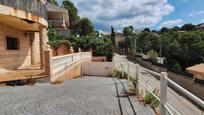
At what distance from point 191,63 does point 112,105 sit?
98.6ft

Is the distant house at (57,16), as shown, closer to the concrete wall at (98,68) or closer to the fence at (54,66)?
the concrete wall at (98,68)

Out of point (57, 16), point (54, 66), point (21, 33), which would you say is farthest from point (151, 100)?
point (57, 16)

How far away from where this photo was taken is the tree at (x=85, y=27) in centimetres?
4434

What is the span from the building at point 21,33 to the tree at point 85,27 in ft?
92.3

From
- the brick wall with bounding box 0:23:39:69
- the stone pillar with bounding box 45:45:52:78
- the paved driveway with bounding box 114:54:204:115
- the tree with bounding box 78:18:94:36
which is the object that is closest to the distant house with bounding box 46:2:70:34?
the tree with bounding box 78:18:94:36

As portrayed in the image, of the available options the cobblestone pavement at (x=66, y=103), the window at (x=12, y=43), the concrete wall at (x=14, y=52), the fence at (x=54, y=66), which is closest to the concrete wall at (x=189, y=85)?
the fence at (x=54, y=66)

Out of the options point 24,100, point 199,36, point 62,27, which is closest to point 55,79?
point 24,100

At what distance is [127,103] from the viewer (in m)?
6.06

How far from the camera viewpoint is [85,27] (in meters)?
44.7

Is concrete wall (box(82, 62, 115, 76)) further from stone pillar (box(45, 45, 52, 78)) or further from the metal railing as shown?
stone pillar (box(45, 45, 52, 78))

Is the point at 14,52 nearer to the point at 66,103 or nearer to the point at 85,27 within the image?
the point at 66,103

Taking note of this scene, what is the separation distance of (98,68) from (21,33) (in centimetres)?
751

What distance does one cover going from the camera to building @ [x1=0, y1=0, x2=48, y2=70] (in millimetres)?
9602

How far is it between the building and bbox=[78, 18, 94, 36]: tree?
28.1 meters
